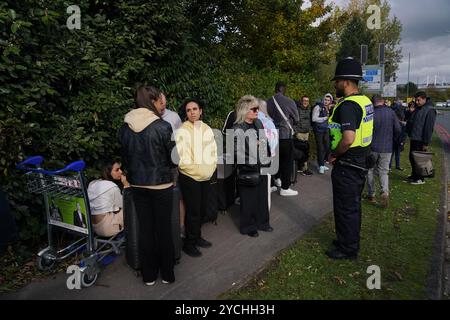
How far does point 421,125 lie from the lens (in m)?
8.27

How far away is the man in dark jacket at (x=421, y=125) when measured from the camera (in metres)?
8.15

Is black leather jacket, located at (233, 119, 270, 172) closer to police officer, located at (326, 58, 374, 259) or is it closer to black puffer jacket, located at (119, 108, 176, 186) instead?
police officer, located at (326, 58, 374, 259)

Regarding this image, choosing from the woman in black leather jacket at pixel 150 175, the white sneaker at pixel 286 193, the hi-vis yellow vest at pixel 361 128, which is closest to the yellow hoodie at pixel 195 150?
the woman in black leather jacket at pixel 150 175

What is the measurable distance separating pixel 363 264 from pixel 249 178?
173 cm

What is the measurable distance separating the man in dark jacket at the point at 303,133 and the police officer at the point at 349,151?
374 centimetres

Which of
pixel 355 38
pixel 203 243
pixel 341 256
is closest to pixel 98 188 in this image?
pixel 203 243

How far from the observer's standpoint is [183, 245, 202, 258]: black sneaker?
443 cm

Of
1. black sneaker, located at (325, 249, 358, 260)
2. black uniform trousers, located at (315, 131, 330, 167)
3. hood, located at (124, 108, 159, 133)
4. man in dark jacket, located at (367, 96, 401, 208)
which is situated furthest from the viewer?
black uniform trousers, located at (315, 131, 330, 167)

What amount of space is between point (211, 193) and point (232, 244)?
0.77m

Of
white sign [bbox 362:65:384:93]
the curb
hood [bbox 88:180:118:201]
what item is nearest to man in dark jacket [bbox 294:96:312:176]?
the curb

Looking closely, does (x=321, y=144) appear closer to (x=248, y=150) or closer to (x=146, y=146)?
(x=248, y=150)

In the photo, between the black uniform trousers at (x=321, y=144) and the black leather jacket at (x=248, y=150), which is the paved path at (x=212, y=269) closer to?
the black leather jacket at (x=248, y=150)

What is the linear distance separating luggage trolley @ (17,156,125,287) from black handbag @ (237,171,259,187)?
6.20 ft
